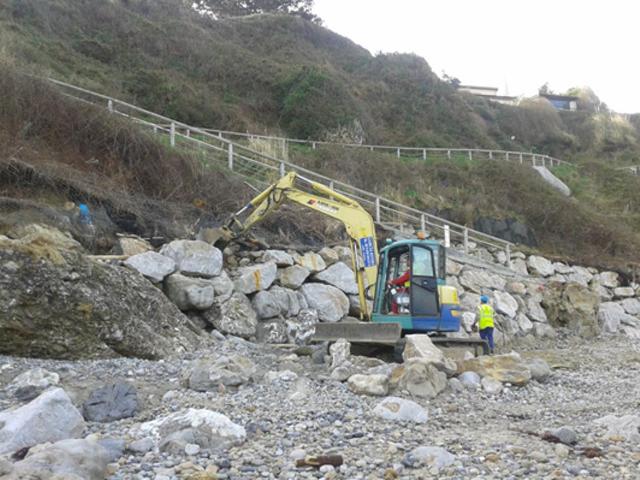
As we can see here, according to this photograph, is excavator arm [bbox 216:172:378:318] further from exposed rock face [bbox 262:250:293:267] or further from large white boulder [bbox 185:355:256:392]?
large white boulder [bbox 185:355:256:392]

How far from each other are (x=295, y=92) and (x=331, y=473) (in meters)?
26.1

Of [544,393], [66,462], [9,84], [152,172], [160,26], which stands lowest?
[544,393]

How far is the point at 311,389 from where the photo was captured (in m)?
7.46

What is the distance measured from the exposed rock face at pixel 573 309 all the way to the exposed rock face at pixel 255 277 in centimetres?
970

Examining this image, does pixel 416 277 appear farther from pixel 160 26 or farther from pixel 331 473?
pixel 160 26

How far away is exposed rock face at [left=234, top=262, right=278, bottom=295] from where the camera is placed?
Answer: 42.0 ft

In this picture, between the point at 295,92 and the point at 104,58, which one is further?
the point at 295,92

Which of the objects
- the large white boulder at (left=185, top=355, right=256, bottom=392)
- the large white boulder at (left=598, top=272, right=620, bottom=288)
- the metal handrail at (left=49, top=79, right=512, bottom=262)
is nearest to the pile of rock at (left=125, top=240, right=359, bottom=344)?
the metal handrail at (left=49, top=79, right=512, bottom=262)

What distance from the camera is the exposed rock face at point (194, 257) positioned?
12.1 meters

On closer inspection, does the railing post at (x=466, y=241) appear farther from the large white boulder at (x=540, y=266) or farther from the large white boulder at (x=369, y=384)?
the large white boulder at (x=369, y=384)

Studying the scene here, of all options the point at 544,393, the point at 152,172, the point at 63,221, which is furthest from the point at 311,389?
the point at 152,172

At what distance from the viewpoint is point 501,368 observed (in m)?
8.88

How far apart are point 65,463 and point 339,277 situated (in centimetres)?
1072

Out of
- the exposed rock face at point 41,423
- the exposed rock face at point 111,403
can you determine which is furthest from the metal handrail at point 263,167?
the exposed rock face at point 41,423
